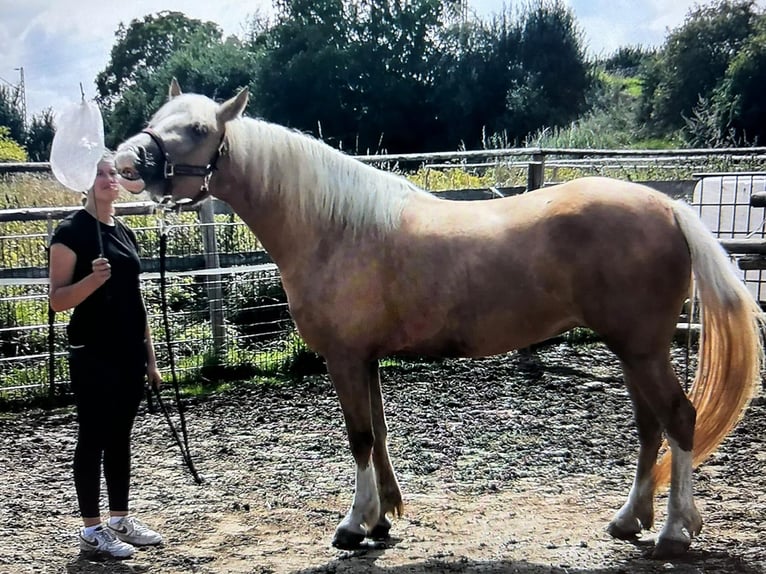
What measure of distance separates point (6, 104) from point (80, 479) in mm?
29513

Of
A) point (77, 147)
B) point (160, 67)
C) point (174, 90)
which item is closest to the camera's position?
point (77, 147)

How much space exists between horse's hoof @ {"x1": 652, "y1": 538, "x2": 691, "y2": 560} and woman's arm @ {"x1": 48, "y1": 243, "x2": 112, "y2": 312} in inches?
92.8

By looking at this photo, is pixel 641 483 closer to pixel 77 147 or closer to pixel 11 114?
pixel 77 147

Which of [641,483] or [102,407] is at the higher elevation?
[102,407]

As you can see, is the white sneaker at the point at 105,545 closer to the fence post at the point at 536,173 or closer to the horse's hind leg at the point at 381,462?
the horse's hind leg at the point at 381,462

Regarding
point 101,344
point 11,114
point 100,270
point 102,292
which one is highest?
point 11,114

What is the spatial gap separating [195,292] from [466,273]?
4.50 m

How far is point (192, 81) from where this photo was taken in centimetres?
3338

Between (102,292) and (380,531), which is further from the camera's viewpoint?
(380,531)

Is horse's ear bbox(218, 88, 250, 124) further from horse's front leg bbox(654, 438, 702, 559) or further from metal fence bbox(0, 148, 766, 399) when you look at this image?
metal fence bbox(0, 148, 766, 399)

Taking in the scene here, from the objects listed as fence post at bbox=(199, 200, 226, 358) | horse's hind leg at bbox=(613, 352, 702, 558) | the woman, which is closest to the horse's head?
the woman

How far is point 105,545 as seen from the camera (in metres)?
3.06

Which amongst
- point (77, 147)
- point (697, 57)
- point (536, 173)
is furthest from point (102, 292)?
point (697, 57)

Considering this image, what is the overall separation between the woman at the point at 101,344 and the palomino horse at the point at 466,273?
30cm
